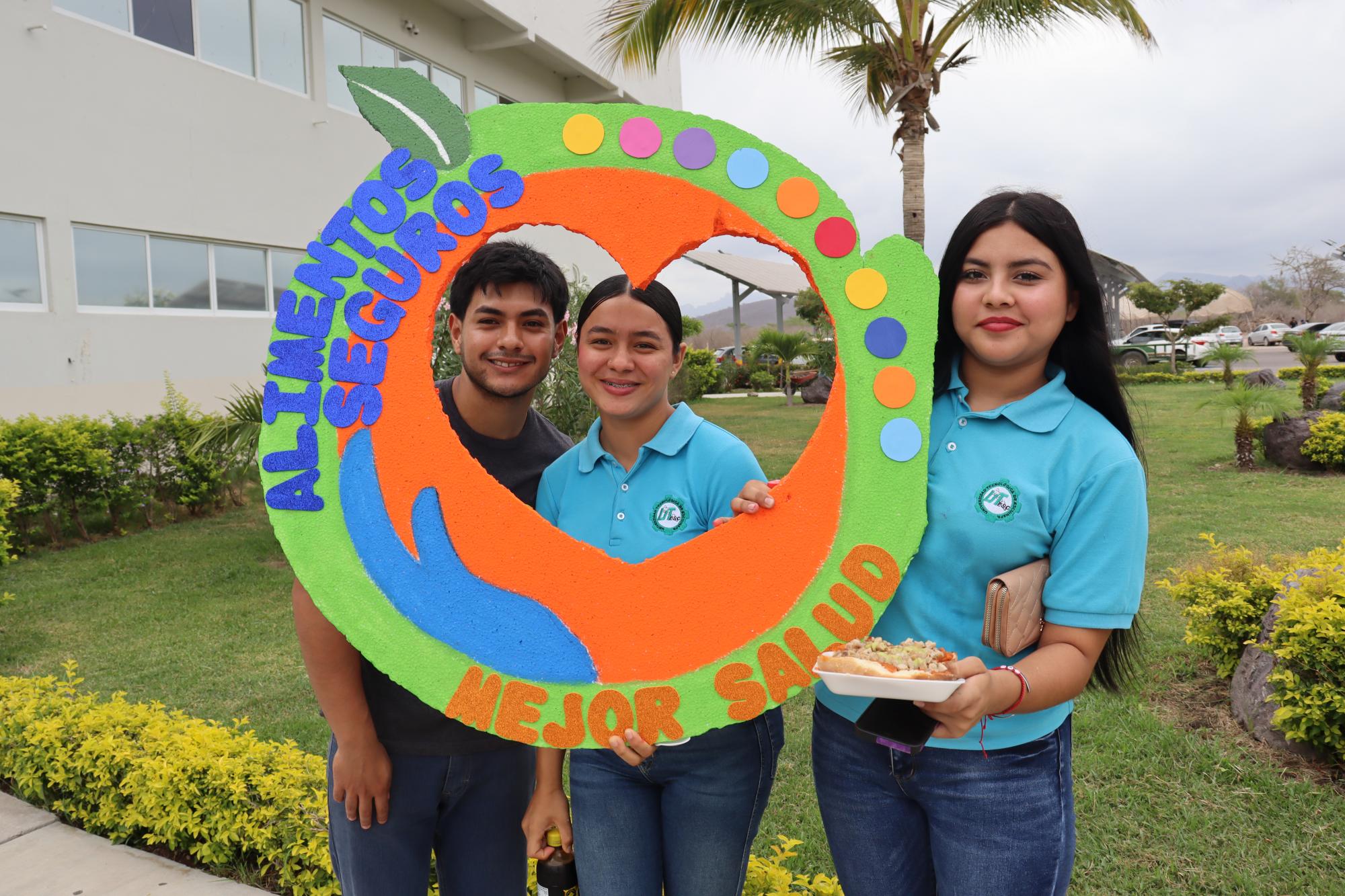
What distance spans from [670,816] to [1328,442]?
10750 millimetres

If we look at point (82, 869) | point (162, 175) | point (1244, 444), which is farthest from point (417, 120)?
point (1244, 444)

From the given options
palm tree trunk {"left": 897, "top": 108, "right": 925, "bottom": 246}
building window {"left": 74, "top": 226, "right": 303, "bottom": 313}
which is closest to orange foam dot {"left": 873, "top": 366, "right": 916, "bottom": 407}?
palm tree trunk {"left": 897, "top": 108, "right": 925, "bottom": 246}

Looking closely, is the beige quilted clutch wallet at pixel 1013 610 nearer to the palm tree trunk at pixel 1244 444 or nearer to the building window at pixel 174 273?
the building window at pixel 174 273

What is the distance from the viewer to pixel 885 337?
1.67 metres

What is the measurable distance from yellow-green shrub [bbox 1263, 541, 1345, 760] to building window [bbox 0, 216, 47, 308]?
975 centimetres

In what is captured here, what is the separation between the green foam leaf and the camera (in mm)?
1766

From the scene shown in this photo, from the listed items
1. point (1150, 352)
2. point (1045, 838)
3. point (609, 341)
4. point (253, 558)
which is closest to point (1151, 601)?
point (1045, 838)

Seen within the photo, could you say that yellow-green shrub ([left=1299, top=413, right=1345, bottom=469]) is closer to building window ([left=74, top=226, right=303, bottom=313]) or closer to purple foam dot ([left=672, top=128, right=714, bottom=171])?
purple foam dot ([left=672, top=128, right=714, bottom=171])

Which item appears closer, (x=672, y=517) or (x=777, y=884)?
(x=672, y=517)

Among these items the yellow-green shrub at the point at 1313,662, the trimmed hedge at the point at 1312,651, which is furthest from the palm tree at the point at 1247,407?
the yellow-green shrub at the point at 1313,662

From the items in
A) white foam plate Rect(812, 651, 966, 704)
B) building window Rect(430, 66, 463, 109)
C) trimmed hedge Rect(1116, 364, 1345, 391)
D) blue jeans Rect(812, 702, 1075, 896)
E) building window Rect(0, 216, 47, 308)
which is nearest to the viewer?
white foam plate Rect(812, 651, 966, 704)

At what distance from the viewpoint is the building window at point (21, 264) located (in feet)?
26.4

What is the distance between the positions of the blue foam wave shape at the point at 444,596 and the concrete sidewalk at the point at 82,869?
196 centimetres

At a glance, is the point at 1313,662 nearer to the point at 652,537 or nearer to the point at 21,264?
the point at 652,537
